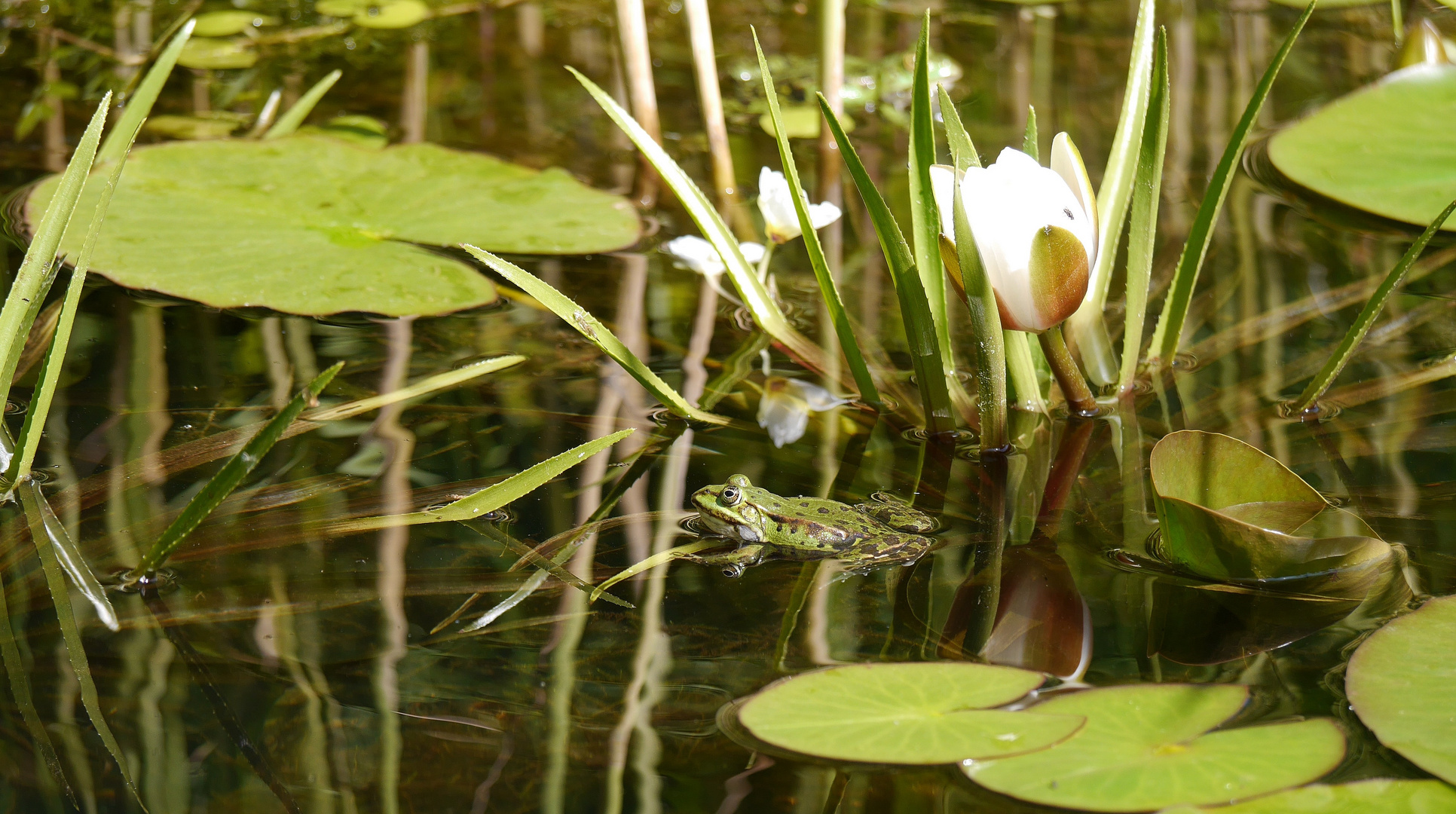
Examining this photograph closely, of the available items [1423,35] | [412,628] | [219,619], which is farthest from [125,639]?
[1423,35]

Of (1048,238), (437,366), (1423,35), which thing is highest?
(1423,35)

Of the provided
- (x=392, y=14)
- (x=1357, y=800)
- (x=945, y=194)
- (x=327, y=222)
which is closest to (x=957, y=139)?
(x=945, y=194)

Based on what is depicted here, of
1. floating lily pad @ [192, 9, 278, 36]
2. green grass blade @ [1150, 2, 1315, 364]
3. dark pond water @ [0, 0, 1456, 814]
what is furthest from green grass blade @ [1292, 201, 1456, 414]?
floating lily pad @ [192, 9, 278, 36]

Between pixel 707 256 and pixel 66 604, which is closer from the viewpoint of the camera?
pixel 66 604

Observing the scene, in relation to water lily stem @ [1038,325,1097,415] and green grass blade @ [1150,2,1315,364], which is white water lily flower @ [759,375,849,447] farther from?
green grass blade @ [1150,2,1315,364]

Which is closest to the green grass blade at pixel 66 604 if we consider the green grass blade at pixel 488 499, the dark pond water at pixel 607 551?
the dark pond water at pixel 607 551

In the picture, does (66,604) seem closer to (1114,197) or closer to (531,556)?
(531,556)

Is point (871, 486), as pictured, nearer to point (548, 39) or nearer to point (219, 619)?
point (219, 619)
